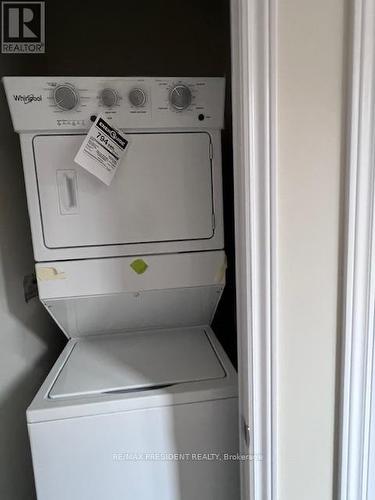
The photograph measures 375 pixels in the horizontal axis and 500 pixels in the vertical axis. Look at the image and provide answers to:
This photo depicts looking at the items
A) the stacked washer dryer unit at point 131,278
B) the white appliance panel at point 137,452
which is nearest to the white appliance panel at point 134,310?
the stacked washer dryer unit at point 131,278

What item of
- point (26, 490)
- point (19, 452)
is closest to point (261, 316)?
point (19, 452)

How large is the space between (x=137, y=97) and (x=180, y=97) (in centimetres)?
15

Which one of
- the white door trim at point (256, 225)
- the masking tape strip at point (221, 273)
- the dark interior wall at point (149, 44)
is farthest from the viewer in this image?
the dark interior wall at point (149, 44)

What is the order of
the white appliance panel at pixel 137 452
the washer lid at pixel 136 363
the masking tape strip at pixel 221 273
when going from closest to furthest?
1. the white appliance panel at pixel 137 452
2. the washer lid at pixel 136 363
3. the masking tape strip at pixel 221 273

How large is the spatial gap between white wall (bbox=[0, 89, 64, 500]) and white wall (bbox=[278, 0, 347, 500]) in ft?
3.30

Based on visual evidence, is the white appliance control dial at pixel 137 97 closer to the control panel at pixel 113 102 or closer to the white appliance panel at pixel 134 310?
the control panel at pixel 113 102

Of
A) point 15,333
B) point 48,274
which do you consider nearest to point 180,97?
point 48,274

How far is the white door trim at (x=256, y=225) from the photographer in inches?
29.0

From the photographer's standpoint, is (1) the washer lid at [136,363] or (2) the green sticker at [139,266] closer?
(1) the washer lid at [136,363]

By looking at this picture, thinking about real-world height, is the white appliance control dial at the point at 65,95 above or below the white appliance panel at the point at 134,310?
above

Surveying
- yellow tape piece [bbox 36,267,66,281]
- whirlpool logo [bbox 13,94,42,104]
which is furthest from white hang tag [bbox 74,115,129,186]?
yellow tape piece [bbox 36,267,66,281]

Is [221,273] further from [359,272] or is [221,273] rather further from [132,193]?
[359,272]

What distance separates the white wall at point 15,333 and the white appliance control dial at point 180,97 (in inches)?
27.6

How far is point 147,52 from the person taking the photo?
75.1 inches
